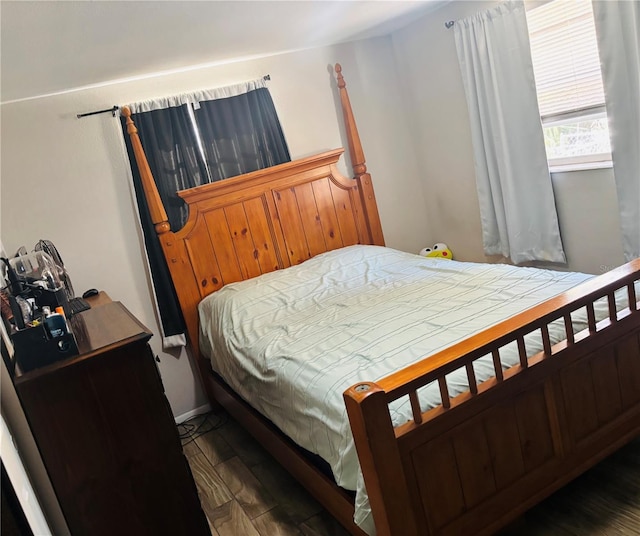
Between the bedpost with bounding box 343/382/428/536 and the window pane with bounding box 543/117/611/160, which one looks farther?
the window pane with bounding box 543/117/611/160

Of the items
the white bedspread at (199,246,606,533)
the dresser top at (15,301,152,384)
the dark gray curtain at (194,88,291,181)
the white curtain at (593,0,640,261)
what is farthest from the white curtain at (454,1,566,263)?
the dresser top at (15,301,152,384)

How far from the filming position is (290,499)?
2398 millimetres

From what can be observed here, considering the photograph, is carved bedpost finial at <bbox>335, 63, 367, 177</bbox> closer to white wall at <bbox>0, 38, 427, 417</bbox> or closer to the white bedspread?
white wall at <bbox>0, 38, 427, 417</bbox>

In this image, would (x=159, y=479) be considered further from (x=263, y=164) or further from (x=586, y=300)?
(x=263, y=164)

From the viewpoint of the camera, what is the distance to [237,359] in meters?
2.64

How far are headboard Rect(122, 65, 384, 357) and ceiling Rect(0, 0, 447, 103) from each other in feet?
1.38

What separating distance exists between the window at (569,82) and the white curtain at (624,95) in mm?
150

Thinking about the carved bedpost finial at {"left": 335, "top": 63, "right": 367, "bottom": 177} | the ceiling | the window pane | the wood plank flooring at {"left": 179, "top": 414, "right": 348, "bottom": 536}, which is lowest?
the wood plank flooring at {"left": 179, "top": 414, "right": 348, "bottom": 536}

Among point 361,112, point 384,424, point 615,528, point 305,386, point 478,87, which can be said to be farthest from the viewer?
point 361,112

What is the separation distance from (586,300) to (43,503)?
1.88 meters

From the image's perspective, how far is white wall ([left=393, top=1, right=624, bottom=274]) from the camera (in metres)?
3.01

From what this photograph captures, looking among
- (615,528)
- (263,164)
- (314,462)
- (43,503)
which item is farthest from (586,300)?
(263,164)

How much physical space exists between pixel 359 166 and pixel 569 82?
1.37 meters

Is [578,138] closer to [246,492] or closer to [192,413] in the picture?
[246,492]
